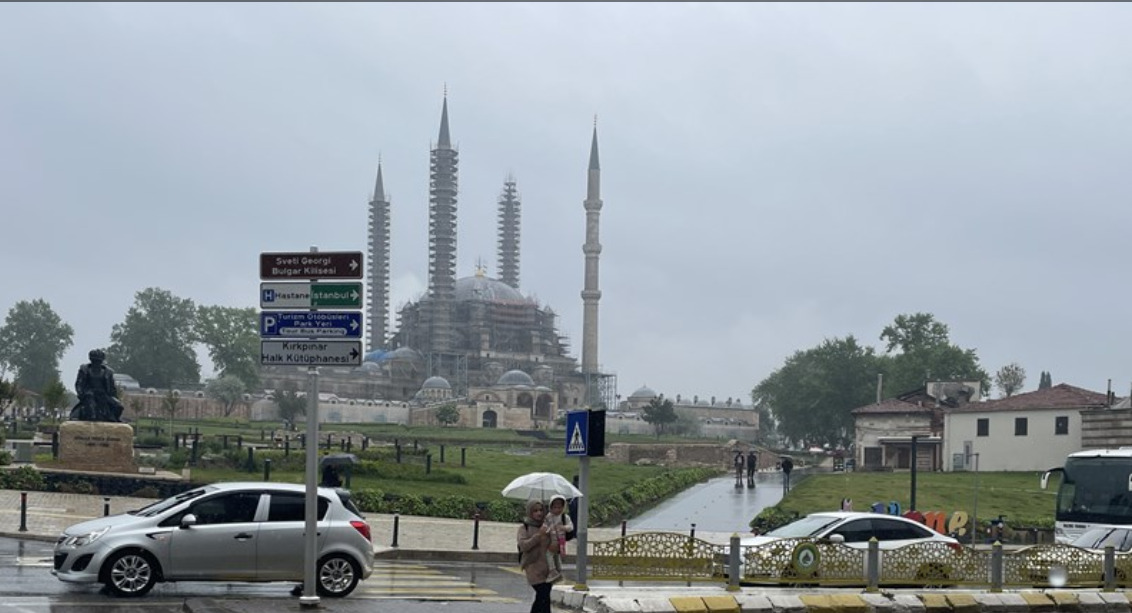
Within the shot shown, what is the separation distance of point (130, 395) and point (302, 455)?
258ft

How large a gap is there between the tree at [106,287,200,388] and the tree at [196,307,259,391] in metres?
1.29

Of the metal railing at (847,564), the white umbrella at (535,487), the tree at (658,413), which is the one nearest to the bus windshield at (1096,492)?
the metal railing at (847,564)

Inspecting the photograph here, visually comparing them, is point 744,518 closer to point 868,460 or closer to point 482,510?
point 482,510

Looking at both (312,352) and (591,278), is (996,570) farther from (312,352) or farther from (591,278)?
(591,278)

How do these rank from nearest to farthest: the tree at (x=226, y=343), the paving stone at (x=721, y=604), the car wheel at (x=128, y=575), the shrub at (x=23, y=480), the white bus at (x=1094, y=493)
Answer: the paving stone at (x=721, y=604)
the car wheel at (x=128, y=575)
the white bus at (x=1094, y=493)
the shrub at (x=23, y=480)
the tree at (x=226, y=343)

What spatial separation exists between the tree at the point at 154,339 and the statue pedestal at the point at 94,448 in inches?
4410

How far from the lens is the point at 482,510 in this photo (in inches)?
1686

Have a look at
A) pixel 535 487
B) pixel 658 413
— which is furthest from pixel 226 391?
pixel 535 487

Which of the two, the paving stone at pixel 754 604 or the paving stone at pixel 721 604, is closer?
the paving stone at pixel 721 604

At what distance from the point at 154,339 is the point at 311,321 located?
456 feet

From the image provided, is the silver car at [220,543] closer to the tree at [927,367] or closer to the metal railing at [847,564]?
the metal railing at [847,564]

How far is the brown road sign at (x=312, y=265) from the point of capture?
58.1ft

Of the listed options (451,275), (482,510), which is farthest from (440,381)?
(482,510)

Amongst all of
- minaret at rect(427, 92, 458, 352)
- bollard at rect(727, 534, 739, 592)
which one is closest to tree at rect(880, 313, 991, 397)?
minaret at rect(427, 92, 458, 352)
